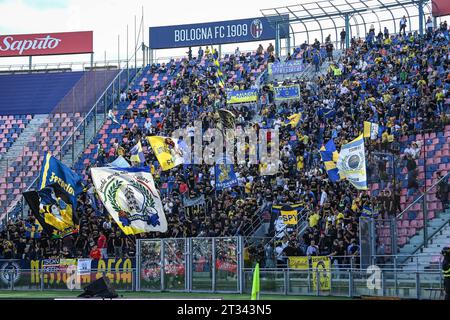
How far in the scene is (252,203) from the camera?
34.5m

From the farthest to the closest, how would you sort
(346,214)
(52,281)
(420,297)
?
(52,281) → (346,214) → (420,297)

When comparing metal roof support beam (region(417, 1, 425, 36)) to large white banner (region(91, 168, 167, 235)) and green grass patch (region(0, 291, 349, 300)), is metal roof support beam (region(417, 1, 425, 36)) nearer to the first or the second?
large white banner (region(91, 168, 167, 235))

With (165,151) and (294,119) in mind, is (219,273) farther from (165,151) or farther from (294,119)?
(294,119)

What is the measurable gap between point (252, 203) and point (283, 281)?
273 inches

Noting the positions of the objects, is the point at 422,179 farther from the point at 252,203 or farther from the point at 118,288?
the point at 118,288

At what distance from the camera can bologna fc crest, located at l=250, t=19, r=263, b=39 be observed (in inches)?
2208

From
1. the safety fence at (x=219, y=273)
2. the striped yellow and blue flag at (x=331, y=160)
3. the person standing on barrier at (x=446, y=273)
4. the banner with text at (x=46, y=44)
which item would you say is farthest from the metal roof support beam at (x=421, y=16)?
the person standing on barrier at (x=446, y=273)

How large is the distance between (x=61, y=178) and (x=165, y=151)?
495 centimetres

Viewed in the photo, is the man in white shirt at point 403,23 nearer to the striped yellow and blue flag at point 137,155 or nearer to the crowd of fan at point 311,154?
the crowd of fan at point 311,154

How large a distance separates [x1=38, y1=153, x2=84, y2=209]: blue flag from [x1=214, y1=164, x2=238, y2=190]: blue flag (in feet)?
18.8

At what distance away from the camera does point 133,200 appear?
31.5 metres

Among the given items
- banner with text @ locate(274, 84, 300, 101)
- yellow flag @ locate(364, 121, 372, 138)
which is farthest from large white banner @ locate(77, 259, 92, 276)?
banner with text @ locate(274, 84, 300, 101)

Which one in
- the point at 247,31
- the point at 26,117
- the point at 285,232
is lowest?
the point at 285,232

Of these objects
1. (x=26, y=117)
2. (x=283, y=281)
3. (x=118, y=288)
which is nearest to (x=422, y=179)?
(x=283, y=281)
